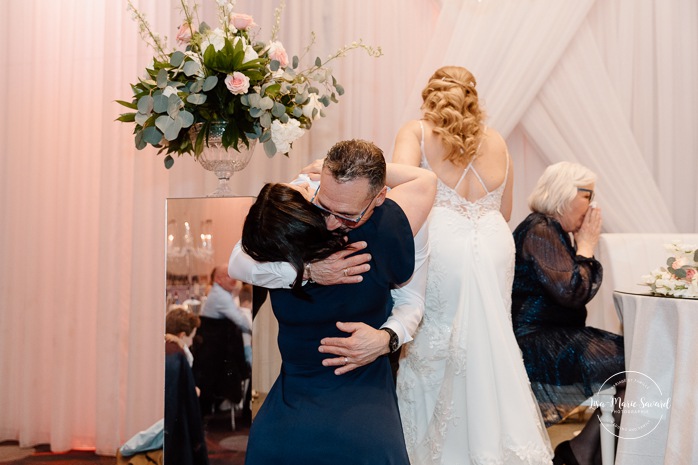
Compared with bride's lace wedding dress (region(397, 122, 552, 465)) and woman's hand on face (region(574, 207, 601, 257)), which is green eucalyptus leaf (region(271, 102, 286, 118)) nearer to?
bride's lace wedding dress (region(397, 122, 552, 465))

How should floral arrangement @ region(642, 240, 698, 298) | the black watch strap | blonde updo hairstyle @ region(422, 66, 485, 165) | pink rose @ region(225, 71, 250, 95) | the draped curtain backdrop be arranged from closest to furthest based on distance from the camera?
1. the black watch strap
2. pink rose @ region(225, 71, 250, 95)
3. floral arrangement @ region(642, 240, 698, 298)
4. blonde updo hairstyle @ region(422, 66, 485, 165)
5. the draped curtain backdrop

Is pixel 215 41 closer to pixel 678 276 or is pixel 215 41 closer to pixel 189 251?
pixel 189 251

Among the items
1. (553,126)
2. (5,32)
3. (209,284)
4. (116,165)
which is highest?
(5,32)

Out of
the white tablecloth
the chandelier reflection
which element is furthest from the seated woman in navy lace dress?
the chandelier reflection

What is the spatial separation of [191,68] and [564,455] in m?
2.22

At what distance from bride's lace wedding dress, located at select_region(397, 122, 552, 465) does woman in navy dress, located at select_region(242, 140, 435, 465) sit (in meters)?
0.99

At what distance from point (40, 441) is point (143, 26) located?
8.06 feet

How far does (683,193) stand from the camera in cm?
388

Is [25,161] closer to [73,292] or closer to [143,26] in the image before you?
[73,292]

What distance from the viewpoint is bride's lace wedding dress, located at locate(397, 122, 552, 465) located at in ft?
8.52

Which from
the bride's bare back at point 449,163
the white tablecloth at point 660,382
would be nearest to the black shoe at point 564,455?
the white tablecloth at point 660,382

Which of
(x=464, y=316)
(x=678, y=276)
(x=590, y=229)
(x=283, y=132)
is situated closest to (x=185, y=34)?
(x=283, y=132)

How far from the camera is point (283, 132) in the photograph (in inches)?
96.0

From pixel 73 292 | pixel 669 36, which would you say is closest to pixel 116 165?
pixel 73 292
